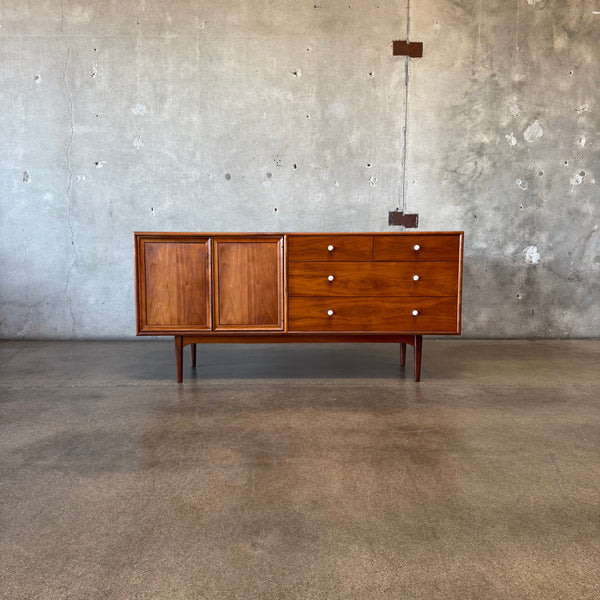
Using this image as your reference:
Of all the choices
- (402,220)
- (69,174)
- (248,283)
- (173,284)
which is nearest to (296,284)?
(248,283)

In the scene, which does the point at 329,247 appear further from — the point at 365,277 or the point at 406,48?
the point at 406,48

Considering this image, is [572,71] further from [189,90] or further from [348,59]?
[189,90]

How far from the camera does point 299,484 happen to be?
73.2 inches

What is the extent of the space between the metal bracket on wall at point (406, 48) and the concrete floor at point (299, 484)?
2347mm

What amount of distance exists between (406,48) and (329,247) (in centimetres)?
203

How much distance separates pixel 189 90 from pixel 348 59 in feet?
3.83

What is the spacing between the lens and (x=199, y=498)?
1763 mm

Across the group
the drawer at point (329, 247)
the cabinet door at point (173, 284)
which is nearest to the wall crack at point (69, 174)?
the cabinet door at point (173, 284)

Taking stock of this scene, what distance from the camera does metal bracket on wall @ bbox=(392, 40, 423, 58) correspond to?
4.18 metres

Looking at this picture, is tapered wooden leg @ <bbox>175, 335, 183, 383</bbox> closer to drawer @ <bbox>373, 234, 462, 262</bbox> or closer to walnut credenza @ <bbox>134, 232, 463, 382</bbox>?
walnut credenza @ <bbox>134, 232, 463, 382</bbox>

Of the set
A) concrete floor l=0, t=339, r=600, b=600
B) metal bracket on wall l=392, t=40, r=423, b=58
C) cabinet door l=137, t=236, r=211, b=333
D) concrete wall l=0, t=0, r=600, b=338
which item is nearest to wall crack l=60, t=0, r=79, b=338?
concrete wall l=0, t=0, r=600, b=338

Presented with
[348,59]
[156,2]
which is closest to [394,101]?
[348,59]

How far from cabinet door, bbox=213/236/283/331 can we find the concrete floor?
360 millimetres

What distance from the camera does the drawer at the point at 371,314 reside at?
3057 millimetres
